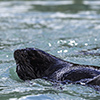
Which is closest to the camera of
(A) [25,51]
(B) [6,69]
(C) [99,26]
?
(A) [25,51]

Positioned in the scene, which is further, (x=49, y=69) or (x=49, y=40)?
(x=49, y=40)

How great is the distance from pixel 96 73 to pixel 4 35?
5.85 meters

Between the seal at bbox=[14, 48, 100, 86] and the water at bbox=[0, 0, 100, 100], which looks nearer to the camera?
the water at bbox=[0, 0, 100, 100]

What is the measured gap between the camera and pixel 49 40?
32.1 feet

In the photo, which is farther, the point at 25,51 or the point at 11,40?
the point at 11,40

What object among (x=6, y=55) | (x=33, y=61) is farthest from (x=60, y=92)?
(x=6, y=55)

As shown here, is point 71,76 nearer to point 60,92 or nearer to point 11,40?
point 60,92

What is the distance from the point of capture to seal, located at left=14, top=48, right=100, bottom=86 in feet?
17.9

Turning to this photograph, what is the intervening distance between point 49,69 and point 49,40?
4.09 meters

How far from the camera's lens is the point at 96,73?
5355mm

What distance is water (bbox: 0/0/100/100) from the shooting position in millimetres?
5211

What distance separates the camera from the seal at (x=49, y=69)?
5.45m

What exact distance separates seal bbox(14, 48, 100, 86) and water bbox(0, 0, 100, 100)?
0.15 m

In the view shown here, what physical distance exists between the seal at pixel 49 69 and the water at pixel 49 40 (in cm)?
15
